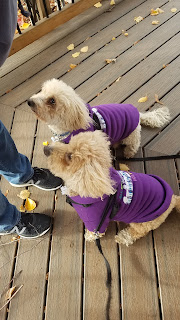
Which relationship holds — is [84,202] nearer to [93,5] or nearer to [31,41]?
[31,41]

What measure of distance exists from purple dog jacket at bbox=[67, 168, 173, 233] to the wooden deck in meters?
0.38

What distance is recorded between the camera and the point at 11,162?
1676 millimetres

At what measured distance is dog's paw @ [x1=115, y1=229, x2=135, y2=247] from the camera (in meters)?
1.74

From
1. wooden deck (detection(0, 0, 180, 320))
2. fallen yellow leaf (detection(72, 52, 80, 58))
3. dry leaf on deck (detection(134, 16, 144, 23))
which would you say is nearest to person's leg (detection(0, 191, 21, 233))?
wooden deck (detection(0, 0, 180, 320))

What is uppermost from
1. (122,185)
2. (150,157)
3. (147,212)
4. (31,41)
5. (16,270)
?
(31,41)

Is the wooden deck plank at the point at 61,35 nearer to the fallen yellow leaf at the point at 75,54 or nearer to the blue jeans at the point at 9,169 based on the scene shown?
the fallen yellow leaf at the point at 75,54

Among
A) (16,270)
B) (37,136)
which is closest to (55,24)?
(37,136)

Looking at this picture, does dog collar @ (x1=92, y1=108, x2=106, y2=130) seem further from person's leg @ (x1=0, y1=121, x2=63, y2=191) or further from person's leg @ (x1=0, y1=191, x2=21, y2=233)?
person's leg @ (x1=0, y1=191, x2=21, y2=233)

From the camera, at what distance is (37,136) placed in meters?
2.39

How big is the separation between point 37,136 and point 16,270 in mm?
1217

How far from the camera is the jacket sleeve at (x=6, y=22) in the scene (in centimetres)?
94

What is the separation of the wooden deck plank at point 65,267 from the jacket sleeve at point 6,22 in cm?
127

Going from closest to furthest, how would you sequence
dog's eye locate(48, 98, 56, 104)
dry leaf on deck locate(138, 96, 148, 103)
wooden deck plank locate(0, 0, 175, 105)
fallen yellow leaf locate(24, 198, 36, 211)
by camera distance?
1. dog's eye locate(48, 98, 56, 104)
2. fallen yellow leaf locate(24, 198, 36, 211)
3. dry leaf on deck locate(138, 96, 148, 103)
4. wooden deck plank locate(0, 0, 175, 105)

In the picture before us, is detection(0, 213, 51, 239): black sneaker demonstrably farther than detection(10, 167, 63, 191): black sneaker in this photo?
No
